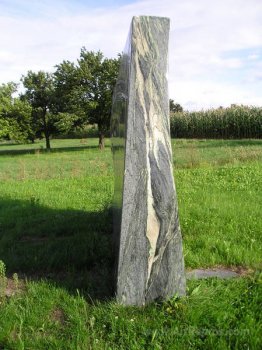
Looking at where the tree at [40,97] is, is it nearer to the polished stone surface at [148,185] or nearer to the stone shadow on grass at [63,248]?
the stone shadow on grass at [63,248]

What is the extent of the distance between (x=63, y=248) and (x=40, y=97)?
109ft

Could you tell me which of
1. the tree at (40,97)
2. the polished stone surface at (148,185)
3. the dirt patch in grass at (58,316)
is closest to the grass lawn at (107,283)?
the dirt patch in grass at (58,316)

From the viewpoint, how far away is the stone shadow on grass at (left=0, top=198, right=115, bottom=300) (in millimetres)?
3900

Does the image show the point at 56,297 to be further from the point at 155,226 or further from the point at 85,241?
the point at 85,241

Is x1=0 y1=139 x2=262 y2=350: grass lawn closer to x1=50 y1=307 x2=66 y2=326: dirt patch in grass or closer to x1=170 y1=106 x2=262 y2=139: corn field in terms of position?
x1=50 y1=307 x2=66 y2=326: dirt patch in grass

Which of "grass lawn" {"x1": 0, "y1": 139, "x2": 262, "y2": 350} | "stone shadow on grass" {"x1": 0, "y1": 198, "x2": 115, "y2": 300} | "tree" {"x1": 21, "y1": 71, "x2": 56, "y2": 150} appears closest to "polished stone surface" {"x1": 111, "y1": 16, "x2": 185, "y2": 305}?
"grass lawn" {"x1": 0, "y1": 139, "x2": 262, "y2": 350}

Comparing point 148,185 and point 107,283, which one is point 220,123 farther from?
point 148,185

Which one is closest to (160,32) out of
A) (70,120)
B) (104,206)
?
(104,206)

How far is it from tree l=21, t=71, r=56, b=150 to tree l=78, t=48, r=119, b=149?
5228 mm

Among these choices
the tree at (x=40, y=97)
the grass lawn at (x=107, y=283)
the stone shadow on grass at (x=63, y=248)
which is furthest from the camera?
the tree at (x=40, y=97)

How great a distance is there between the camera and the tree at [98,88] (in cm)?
3064

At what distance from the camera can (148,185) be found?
10.4 feet

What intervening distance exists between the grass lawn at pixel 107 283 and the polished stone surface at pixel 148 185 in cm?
22

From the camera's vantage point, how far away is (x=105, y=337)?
290 centimetres
